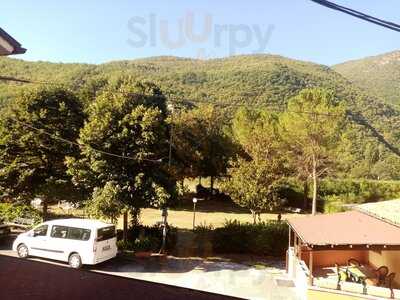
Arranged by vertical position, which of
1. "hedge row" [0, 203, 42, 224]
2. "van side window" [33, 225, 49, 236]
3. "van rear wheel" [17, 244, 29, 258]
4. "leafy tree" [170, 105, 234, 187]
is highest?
"leafy tree" [170, 105, 234, 187]

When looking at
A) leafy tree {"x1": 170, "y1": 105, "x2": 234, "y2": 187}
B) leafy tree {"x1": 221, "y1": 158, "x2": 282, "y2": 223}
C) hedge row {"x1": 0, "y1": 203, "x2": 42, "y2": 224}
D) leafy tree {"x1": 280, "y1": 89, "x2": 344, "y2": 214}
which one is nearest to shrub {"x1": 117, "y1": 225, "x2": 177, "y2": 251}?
leafy tree {"x1": 221, "y1": 158, "x2": 282, "y2": 223}

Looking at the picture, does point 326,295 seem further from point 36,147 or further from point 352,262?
point 36,147

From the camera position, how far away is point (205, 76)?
3342 inches

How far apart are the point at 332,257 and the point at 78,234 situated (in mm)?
10908

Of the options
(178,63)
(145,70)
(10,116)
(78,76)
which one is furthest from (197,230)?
(178,63)

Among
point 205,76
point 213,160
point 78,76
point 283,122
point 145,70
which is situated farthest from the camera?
point 145,70

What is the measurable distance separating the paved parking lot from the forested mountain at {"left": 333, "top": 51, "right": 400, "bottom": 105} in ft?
275

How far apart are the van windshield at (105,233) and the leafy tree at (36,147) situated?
4.65 metres

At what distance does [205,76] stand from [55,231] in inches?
2782

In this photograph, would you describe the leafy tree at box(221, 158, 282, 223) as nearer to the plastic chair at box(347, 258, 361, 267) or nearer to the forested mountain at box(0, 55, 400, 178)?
the plastic chair at box(347, 258, 361, 267)

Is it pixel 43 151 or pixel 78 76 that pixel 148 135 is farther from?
pixel 78 76

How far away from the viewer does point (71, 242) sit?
54.7ft

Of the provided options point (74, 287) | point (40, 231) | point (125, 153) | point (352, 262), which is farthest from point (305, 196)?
point (74, 287)

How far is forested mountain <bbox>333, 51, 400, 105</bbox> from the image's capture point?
103331mm
